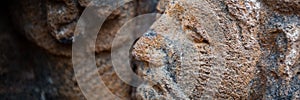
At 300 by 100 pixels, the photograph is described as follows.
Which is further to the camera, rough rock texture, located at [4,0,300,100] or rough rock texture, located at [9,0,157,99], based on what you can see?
rough rock texture, located at [9,0,157,99]

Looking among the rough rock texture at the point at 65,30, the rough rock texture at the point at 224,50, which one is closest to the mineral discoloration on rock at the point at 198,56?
the rough rock texture at the point at 224,50

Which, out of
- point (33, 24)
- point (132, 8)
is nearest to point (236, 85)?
point (132, 8)

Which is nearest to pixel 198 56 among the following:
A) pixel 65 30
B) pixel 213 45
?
pixel 213 45

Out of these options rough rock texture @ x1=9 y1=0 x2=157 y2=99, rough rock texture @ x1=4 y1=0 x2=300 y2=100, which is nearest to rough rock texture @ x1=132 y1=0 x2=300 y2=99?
rough rock texture @ x1=4 y1=0 x2=300 y2=100

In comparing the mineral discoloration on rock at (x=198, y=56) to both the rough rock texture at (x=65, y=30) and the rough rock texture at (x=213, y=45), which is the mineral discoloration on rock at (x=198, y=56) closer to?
the rough rock texture at (x=213, y=45)

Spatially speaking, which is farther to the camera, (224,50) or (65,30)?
(65,30)

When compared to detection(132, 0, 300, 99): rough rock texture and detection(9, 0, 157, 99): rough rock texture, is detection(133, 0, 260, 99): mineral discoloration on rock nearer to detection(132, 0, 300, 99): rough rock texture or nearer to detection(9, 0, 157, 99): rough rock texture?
detection(132, 0, 300, 99): rough rock texture

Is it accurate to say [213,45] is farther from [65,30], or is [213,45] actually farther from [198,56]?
[65,30]

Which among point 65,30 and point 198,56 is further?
point 65,30

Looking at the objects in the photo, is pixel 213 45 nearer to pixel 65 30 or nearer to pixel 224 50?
pixel 224 50
